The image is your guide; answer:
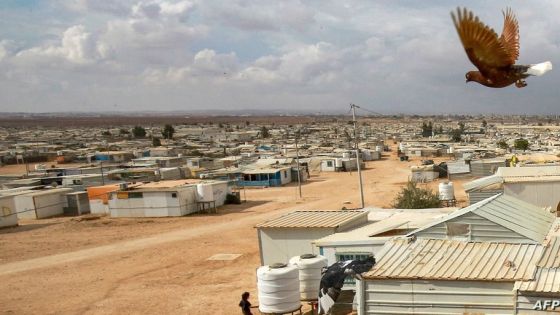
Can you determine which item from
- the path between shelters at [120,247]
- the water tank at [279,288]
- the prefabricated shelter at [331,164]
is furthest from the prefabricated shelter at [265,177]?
the water tank at [279,288]

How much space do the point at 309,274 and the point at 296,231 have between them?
421 cm

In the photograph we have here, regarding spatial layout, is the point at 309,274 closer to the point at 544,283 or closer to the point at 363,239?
the point at 363,239

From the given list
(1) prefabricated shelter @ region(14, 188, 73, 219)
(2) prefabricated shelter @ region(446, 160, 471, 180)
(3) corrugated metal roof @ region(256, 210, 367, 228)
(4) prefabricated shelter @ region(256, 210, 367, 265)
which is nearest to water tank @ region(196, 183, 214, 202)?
(1) prefabricated shelter @ region(14, 188, 73, 219)

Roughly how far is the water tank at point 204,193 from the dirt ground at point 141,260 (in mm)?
1473

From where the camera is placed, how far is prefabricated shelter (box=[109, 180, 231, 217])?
127 feet

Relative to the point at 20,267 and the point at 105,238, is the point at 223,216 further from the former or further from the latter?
the point at 20,267

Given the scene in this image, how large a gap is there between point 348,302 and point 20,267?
19651mm

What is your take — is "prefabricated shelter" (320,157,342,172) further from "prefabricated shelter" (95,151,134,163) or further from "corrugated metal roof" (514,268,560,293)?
"corrugated metal roof" (514,268,560,293)

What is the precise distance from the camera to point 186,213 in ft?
130

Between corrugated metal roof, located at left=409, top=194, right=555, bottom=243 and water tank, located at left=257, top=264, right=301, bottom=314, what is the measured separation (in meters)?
3.41

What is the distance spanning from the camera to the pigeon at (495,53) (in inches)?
117

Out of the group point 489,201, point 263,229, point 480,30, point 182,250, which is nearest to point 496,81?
point 480,30

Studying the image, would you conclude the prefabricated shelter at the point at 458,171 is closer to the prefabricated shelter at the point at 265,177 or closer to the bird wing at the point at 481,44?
the prefabricated shelter at the point at 265,177

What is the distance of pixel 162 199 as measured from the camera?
39.0 meters
